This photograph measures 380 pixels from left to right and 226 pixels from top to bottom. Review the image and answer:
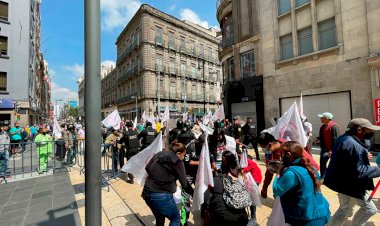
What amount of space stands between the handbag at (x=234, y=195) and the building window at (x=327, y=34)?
40.4 ft

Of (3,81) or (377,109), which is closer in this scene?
(377,109)

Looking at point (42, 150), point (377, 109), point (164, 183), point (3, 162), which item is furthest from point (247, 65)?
point (164, 183)

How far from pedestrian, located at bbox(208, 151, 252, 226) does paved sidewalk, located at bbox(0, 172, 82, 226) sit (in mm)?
3021

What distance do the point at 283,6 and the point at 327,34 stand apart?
3.55 meters

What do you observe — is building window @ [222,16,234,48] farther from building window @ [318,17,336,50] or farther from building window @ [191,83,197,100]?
building window @ [191,83,197,100]

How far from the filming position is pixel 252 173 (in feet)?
11.7

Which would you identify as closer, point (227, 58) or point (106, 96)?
point (227, 58)

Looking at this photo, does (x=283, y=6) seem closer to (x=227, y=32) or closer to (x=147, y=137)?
(x=227, y=32)

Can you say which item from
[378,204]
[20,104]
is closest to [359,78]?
[378,204]

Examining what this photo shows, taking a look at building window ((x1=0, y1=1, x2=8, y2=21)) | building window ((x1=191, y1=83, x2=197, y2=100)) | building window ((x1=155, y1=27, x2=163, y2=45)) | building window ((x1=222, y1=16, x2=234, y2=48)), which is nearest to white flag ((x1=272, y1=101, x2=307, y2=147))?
building window ((x1=222, y1=16, x2=234, y2=48))

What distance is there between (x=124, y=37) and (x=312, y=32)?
133 ft

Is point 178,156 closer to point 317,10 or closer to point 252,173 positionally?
point 252,173

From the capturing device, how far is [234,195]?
264 cm

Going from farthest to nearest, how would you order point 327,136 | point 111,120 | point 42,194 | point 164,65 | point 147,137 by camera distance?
point 164,65, point 111,120, point 147,137, point 42,194, point 327,136
